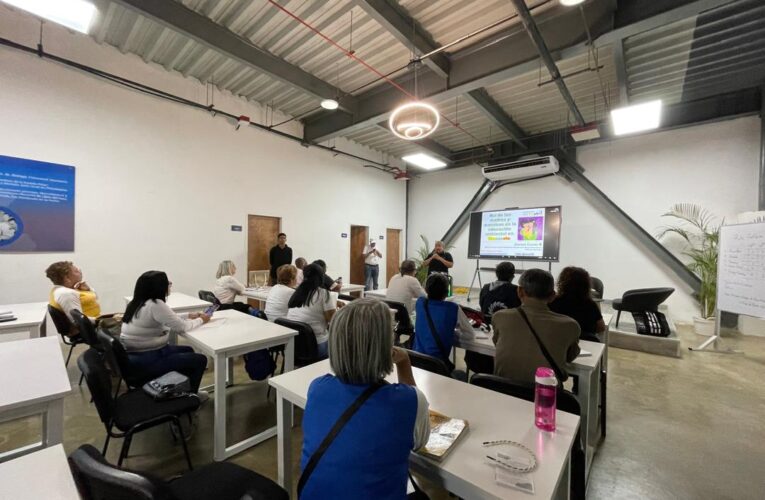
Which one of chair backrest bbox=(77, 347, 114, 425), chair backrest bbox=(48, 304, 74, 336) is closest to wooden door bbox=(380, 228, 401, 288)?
chair backrest bbox=(48, 304, 74, 336)

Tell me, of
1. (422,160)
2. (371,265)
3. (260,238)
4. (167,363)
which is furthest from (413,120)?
(371,265)

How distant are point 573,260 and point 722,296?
2.96 meters

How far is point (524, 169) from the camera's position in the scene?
680cm

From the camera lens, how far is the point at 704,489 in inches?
74.5

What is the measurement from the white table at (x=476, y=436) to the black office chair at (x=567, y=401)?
0.65 feet

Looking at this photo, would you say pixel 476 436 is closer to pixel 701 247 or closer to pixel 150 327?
pixel 150 327

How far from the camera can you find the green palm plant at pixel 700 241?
5.14 metres

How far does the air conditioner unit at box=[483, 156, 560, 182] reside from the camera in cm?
654

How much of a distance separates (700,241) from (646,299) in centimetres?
229

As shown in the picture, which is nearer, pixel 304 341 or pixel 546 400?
pixel 546 400

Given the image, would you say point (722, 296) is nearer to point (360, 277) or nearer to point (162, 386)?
point (162, 386)

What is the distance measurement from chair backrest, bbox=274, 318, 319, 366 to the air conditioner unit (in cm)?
597

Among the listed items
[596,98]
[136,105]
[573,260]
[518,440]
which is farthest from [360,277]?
[518,440]

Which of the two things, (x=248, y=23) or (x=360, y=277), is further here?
(x=360, y=277)
